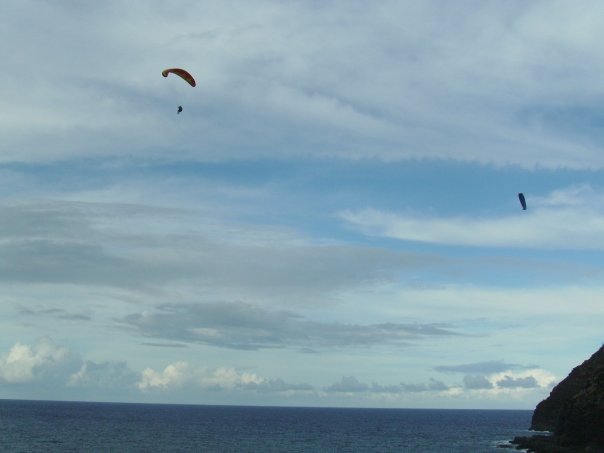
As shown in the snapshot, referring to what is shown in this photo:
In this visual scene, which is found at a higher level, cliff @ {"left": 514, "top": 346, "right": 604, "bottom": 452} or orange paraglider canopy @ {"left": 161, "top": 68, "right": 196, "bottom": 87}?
orange paraglider canopy @ {"left": 161, "top": 68, "right": 196, "bottom": 87}

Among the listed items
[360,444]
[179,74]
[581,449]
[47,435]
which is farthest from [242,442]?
[179,74]

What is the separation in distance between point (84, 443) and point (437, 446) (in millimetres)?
71594

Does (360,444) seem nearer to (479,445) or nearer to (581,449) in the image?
(479,445)

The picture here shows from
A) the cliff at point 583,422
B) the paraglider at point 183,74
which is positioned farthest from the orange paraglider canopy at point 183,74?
the cliff at point 583,422

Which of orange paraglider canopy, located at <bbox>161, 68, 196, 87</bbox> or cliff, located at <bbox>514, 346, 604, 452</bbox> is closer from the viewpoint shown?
orange paraglider canopy, located at <bbox>161, 68, 196, 87</bbox>

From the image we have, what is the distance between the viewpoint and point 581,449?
87.8 metres

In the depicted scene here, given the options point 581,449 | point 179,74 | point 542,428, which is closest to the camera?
point 179,74

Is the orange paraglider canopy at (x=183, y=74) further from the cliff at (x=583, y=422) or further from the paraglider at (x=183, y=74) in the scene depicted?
the cliff at (x=583, y=422)

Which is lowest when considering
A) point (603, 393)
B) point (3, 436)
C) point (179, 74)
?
point (3, 436)

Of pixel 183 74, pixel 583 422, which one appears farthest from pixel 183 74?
pixel 583 422

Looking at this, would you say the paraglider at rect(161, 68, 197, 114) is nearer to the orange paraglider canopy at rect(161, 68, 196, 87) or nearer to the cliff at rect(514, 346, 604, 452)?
the orange paraglider canopy at rect(161, 68, 196, 87)

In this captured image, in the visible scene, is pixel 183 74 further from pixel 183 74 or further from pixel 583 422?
pixel 583 422

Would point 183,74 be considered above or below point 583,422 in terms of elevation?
above

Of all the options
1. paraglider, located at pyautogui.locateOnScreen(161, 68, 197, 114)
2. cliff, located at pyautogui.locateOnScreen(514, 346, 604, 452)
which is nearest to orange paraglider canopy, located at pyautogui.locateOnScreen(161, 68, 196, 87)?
paraglider, located at pyautogui.locateOnScreen(161, 68, 197, 114)
